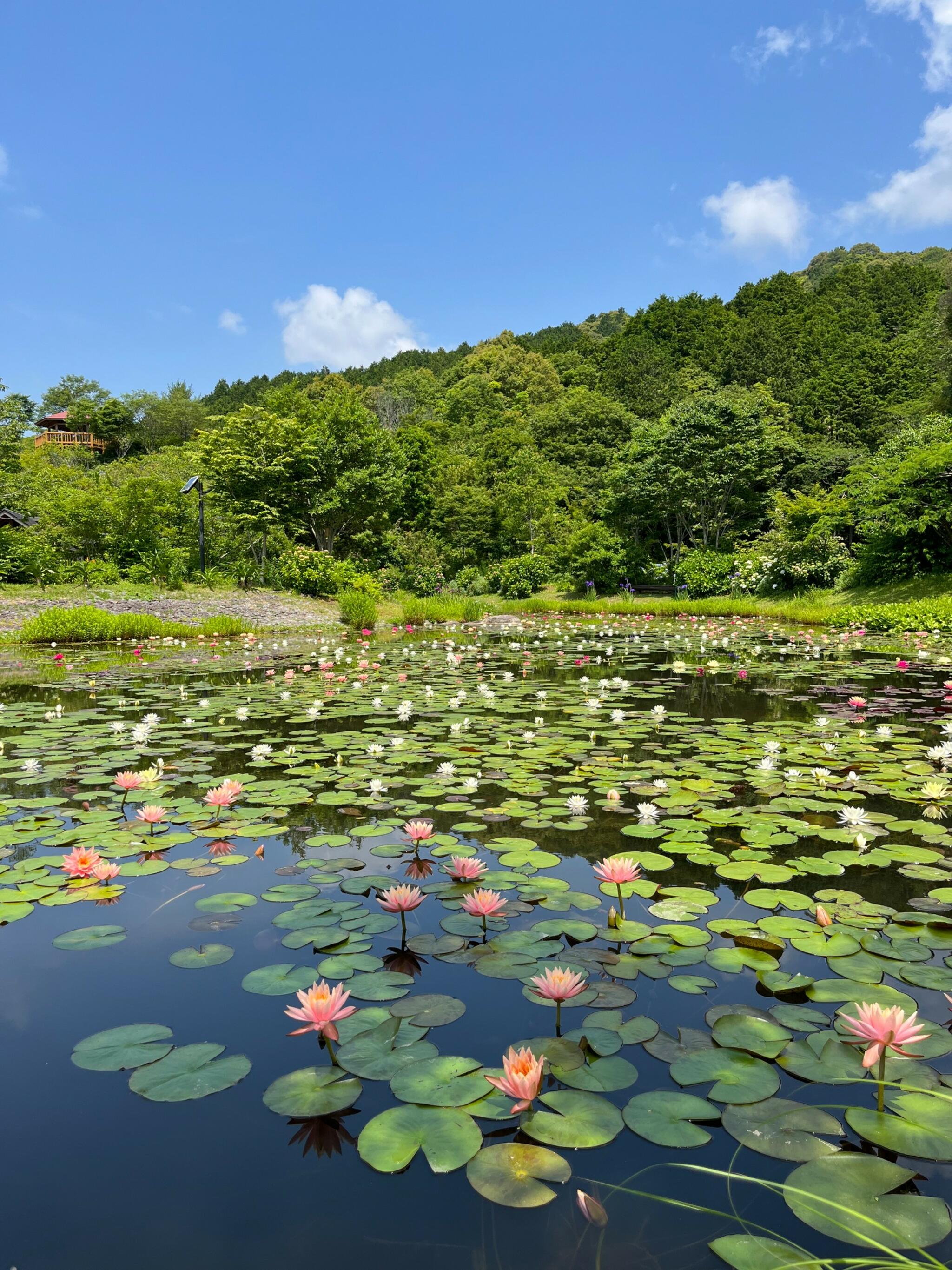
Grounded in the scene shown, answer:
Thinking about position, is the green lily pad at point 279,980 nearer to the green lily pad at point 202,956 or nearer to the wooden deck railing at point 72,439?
the green lily pad at point 202,956

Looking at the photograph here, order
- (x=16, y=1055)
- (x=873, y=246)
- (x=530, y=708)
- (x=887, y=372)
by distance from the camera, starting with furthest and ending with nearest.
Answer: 1. (x=873, y=246)
2. (x=887, y=372)
3. (x=530, y=708)
4. (x=16, y=1055)

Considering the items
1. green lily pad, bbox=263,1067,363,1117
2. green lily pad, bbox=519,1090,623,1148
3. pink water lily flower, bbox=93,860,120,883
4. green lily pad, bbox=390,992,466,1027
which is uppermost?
pink water lily flower, bbox=93,860,120,883

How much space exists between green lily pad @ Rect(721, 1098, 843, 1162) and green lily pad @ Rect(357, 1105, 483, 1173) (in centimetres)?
47

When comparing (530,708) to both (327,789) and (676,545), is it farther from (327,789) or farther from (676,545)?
(676,545)

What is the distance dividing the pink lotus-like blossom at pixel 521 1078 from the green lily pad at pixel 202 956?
3.25 feet

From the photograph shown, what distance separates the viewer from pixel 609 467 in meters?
30.4

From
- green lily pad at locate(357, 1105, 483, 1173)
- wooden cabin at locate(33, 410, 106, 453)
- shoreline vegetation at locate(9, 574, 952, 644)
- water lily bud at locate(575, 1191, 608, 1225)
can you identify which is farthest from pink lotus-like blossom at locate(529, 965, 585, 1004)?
wooden cabin at locate(33, 410, 106, 453)

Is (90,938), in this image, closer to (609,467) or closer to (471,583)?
(471,583)

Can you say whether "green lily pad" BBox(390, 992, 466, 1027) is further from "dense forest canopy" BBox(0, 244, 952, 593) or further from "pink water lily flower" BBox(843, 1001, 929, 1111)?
"dense forest canopy" BBox(0, 244, 952, 593)

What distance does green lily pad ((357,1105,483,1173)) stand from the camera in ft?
3.96

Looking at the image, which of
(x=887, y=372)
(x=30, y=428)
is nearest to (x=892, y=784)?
(x=30, y=428)

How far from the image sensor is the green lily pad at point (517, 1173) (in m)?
1.13

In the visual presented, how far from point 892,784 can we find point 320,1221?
3.17 m

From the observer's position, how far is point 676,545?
23.9 m
